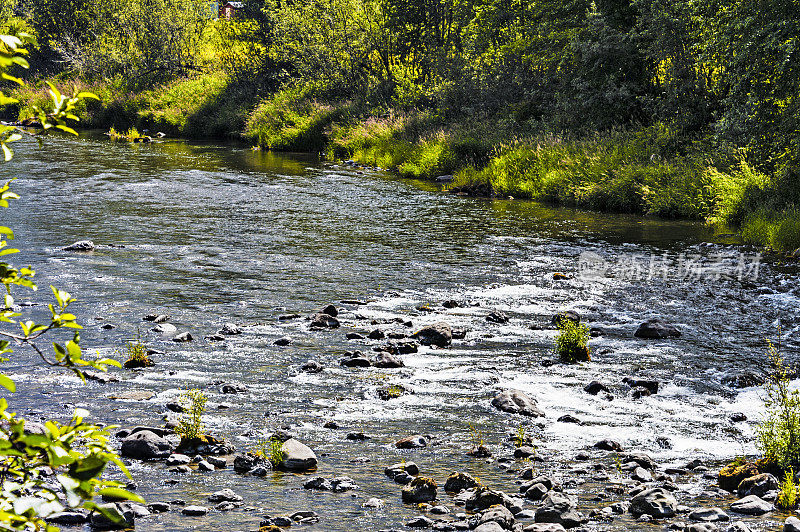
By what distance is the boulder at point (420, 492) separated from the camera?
23.9ft

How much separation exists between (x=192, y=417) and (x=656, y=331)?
7753mm

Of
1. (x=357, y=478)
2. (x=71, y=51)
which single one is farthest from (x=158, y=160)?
(x=71, y=51)

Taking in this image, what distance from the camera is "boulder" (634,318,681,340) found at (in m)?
12.8

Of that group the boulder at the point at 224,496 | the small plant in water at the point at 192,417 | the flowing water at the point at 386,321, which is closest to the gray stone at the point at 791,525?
the flowing water at the point at 386,321

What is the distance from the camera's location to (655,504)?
696 centimetres

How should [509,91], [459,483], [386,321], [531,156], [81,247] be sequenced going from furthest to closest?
[509,91], [531,156], [81,247], [386,321], [459,483]

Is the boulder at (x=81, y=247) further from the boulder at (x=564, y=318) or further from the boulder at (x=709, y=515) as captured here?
the boulder at (x=709, y=515)

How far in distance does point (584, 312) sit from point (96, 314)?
28.6 feet

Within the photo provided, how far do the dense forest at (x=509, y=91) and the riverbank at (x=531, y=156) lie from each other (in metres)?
0.08

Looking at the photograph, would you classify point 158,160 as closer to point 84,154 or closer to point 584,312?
point 84,154

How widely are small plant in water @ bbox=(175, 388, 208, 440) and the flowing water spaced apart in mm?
A: 267

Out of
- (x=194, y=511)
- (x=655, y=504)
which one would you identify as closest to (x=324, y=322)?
(x=194, y=511)

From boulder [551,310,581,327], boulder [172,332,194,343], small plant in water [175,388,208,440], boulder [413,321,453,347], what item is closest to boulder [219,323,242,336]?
boulder [172,332,194,343]

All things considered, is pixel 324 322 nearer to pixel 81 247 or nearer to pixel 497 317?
pixel 497 317
